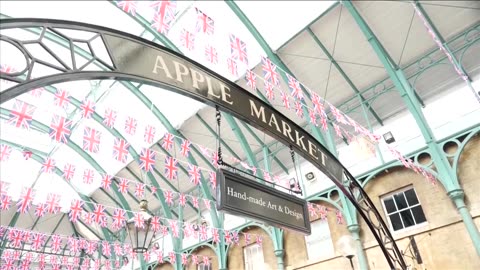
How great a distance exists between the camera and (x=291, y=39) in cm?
1000

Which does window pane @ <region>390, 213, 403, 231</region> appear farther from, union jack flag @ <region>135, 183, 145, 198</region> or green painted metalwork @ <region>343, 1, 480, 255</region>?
union jack flag @ <region>135, 183, 145, 198</region>

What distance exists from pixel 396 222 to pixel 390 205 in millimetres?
505

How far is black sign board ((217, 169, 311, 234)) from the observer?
3.24m

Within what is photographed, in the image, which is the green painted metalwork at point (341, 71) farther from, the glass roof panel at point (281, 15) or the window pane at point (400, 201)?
the window pane at point (400, 201)

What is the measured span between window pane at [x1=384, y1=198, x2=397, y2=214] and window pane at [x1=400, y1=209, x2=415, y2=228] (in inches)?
10.9

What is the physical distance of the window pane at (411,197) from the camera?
29.2 ft

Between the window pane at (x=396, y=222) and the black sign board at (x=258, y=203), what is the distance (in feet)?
20.3

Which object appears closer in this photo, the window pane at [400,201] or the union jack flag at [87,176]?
the window pane at [400,201]

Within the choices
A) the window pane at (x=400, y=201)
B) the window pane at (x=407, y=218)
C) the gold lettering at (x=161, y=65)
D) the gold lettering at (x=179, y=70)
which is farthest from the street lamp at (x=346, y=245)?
the gold lettering at (x=161, y=65)

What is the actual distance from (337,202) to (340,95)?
354 centimetres

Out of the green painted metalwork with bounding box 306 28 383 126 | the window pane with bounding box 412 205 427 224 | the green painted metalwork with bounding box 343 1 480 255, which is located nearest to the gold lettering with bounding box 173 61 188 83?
the green painted metalwork with bounding box 343 1 480 255

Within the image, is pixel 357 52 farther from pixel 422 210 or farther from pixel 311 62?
pixel 422 210

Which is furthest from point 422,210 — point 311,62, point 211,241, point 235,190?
point 211,241

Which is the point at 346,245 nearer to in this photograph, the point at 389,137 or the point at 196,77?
the point at 389,137
